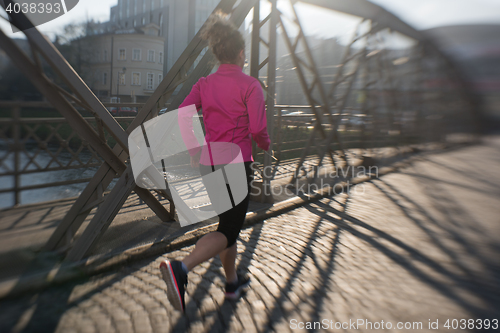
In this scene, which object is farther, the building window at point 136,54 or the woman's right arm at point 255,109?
the building window at point 136,54

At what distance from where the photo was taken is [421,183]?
7.31m

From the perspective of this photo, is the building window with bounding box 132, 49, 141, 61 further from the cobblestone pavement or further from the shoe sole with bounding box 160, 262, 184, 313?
the shoe sole with bounding box 160, 262, 184, 313

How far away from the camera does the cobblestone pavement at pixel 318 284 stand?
7.52ft

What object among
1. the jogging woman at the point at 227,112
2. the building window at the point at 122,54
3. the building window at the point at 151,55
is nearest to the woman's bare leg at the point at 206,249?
the jogging woman at the point at 227,112

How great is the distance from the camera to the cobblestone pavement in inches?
90.2

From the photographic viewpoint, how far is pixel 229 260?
2557mm

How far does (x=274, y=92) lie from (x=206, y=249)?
125 inches

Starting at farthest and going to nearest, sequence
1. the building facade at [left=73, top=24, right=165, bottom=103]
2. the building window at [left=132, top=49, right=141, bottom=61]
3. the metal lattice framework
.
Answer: the building window at [left=132, top=49, right=141, bottom=61], the building facade at [left=73, top=24, right=165, bottom=103], the metal lattice framework

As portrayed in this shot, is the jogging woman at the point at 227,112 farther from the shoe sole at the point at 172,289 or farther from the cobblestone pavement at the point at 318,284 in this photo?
the cobblestone pavement at the point at 318,284

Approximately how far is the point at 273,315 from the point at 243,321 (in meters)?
0.21

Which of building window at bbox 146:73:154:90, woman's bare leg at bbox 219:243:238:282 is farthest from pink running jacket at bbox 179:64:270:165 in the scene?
building window at bbox 146:73:154:90

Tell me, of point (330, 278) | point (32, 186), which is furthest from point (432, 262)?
point (32, 186)

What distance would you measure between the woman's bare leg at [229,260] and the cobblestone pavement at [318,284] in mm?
163

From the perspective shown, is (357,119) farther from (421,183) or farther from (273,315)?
(273,315)
